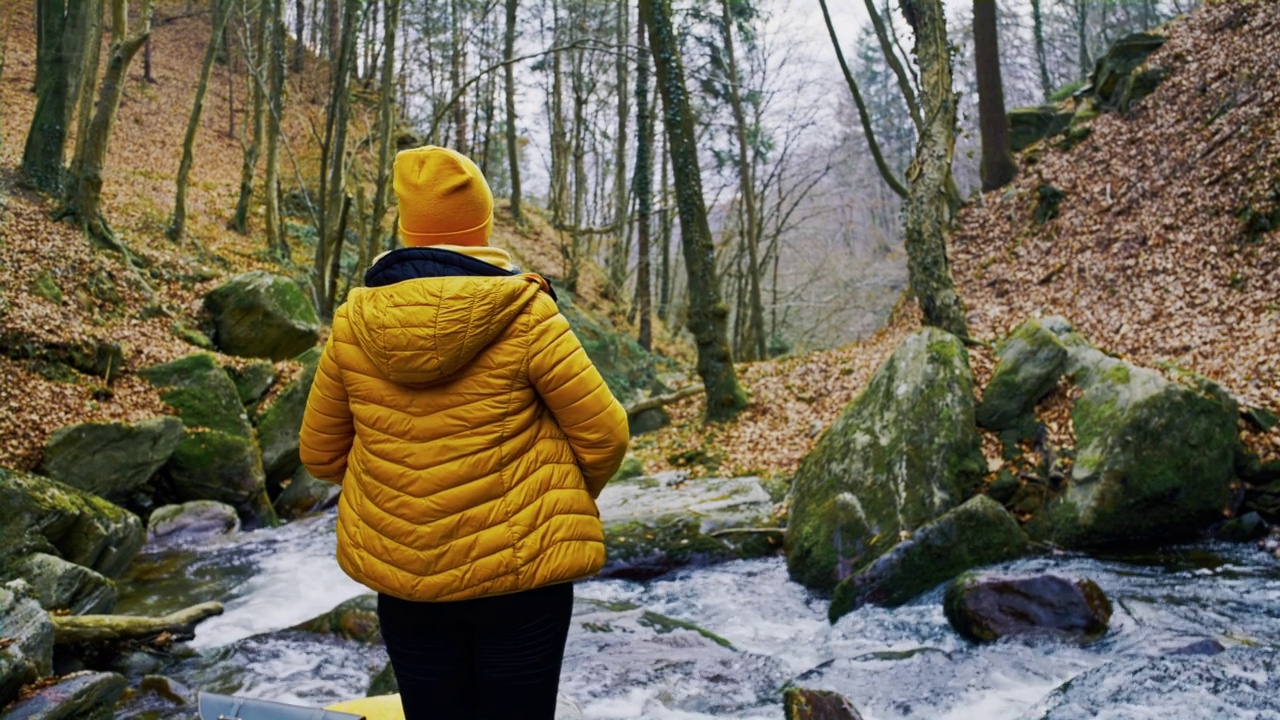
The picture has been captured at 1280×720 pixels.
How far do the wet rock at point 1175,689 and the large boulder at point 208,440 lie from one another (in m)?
9.31

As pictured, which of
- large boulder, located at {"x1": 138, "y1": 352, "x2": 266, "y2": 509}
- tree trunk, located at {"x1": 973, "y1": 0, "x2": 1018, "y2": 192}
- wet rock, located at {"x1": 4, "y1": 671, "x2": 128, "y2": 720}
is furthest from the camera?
tree trunk, located at {"x1": 973, "y1": 0, "x2": 1018, "y2": 192}

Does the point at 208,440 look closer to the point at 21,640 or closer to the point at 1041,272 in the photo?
the point at 21,640

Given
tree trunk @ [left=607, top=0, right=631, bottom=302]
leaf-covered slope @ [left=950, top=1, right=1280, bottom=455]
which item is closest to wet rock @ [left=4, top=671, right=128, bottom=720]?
leaf-covered slope @ [left=950, top=1, right=1280, bottom=455]

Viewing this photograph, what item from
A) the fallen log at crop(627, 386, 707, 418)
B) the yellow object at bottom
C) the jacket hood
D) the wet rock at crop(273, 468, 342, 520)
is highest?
the jacket hood

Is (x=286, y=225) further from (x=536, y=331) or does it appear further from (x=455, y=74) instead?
(x=536, y=331)

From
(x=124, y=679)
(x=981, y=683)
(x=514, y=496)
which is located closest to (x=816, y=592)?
(x=981, y=683)

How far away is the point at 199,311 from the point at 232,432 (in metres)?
4.15

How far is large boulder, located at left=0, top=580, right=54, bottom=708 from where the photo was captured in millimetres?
4859

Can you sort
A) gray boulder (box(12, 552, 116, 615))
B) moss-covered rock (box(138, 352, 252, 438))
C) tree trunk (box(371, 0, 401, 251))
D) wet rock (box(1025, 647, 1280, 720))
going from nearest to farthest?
1. wet rock (box(1025, 647, 1280, 720))
2. gray boulder (box(12, 552, 116, 615))
3. moss-covered rock (box(138, 352, 252, 438))
4. tree trunk (box(371, 0, 401, 251))

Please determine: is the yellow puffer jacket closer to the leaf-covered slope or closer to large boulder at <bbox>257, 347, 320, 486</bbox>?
the leaf-covered slope

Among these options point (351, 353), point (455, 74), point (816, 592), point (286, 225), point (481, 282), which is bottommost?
point (816, 592)

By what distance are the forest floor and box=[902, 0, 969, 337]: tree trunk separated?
920mm

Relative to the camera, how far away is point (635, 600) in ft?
24.7

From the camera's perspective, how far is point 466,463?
7.02 ft
